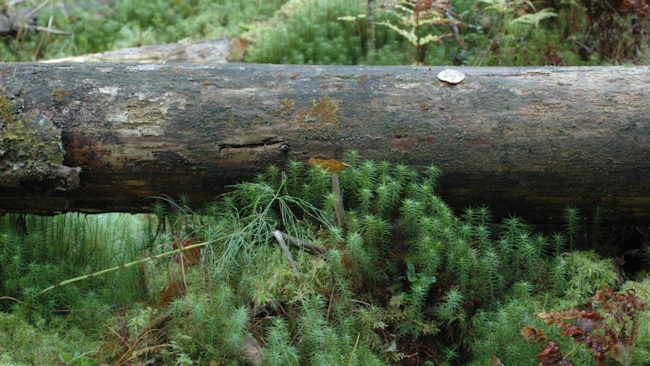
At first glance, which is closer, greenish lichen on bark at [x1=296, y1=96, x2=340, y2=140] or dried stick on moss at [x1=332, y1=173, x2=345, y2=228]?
dried stick on moss at [x1=332, y1=173, x2=345, y2=228]

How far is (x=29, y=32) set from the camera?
9305 mm

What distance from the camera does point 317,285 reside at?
3.19 metres

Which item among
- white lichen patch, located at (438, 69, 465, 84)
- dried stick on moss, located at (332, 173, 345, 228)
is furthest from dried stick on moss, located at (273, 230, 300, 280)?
white lichen patch, located at (438, 69, 465, 84)

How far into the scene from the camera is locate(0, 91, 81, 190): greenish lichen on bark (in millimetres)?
3299

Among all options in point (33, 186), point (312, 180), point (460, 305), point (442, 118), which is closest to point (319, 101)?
point (312, 180)

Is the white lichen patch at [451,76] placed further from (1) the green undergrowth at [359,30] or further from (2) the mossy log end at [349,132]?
(1) the green undergrowth at [359,30]

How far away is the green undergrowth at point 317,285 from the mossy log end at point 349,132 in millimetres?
158

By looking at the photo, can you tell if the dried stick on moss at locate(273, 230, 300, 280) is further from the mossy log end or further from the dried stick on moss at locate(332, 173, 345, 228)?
the mossy log end

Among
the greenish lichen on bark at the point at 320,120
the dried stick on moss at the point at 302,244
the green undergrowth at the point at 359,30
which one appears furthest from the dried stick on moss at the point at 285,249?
the green undergrowth at the point at 359,30

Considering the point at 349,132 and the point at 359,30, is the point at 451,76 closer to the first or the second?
the point at 349,132

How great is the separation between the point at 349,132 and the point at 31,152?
72.9 inches

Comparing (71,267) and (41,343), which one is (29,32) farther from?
(41,343)

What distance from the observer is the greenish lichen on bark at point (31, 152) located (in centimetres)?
330

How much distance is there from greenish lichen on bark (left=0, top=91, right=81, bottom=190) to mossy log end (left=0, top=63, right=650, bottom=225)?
75mm
